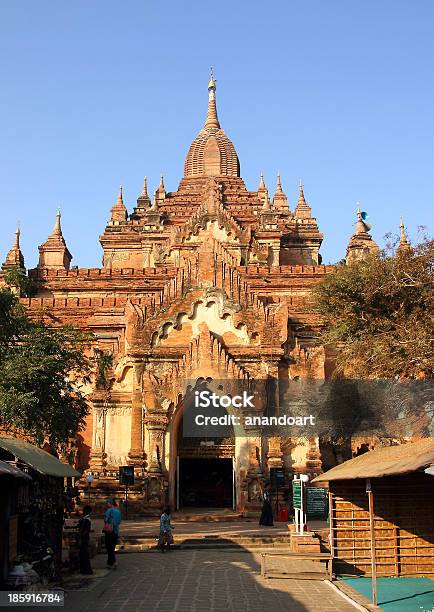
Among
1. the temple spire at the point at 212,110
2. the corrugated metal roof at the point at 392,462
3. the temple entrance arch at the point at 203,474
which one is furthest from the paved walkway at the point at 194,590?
the temple spire at the point at 212,110

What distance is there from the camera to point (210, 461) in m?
30.2

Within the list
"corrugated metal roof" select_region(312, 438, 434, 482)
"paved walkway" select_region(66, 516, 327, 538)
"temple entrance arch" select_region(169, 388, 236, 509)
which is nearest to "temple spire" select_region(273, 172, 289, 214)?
"temple entrance arch" select_region(169, 388, 236, 509)

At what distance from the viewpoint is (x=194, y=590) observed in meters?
14.3

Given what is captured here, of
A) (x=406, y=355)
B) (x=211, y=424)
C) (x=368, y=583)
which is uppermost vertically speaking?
(x=406, y=355)

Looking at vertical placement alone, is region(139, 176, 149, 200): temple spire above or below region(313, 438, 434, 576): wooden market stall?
above

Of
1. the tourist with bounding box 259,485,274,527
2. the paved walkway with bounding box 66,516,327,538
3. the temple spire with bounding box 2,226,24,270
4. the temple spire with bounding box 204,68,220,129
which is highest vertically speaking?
the temple spire with bounding box 204,68,220,129

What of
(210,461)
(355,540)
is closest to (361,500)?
(355,540)

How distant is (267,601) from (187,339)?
14351mm

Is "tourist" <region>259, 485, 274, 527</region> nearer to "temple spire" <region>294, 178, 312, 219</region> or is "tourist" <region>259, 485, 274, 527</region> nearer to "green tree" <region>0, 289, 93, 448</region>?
"green tree" <region>0, 289, 93, 448</region>

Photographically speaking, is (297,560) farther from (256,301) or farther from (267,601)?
(256,301)

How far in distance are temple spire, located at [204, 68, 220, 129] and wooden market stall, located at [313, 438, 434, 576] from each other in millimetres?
45131

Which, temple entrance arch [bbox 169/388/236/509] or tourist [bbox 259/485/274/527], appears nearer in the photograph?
tourist [bbox 259/485/274/527]

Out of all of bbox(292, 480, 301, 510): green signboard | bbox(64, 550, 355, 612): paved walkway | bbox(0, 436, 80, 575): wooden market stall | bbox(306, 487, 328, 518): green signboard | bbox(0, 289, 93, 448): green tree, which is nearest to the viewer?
bbox(0, 436, 80, 575): wooden market stall

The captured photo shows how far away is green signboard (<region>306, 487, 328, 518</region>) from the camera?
24536 mm
